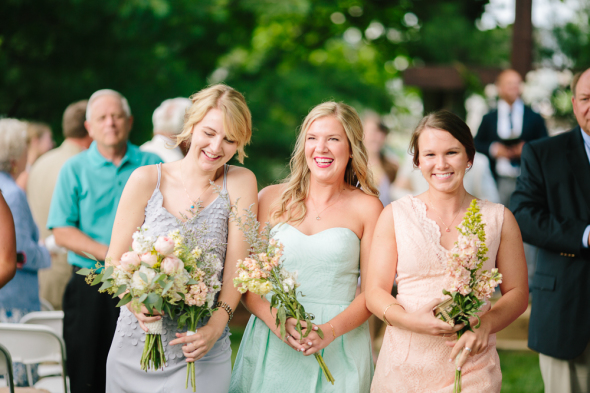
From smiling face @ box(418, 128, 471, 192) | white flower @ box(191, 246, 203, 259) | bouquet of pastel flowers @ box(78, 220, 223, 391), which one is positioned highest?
smiling face @ box(418, 128, 471, 192)

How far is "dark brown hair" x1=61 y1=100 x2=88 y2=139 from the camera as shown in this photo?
17.9 feet

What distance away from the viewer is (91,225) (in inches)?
170

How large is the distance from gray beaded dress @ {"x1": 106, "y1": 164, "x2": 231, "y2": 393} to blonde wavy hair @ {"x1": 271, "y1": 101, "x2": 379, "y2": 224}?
0.43 metres

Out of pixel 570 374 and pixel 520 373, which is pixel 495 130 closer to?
pixel 520 373

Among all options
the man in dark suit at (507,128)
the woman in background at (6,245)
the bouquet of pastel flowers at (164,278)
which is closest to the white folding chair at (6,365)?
the woman in background at (6,245)

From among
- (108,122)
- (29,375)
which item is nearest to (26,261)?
(29,375)

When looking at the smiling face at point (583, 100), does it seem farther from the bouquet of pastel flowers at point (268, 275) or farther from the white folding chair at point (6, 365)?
the white folding chair at point (6, 365)

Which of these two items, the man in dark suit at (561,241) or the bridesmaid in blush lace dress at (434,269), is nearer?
the bridesmaid in blush lace dress at (434,269)

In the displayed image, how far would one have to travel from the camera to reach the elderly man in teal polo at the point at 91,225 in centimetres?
423

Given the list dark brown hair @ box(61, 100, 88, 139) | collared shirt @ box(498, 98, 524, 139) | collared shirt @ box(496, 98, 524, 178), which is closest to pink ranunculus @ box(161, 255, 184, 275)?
dark brown hair @ box(61, 100, 88, 139)

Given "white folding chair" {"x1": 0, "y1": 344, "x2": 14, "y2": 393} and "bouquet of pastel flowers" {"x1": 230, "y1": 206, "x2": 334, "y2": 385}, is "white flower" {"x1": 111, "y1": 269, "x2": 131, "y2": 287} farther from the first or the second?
"white folding chair" {"x1": 0, "y1": 344, "x2": 14, "y2": 393}

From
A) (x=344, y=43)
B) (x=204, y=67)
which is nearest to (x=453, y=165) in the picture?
(x=204, y=67)

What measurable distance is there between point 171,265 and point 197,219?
0.49 meters

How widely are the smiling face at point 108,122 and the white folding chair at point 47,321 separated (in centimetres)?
128
